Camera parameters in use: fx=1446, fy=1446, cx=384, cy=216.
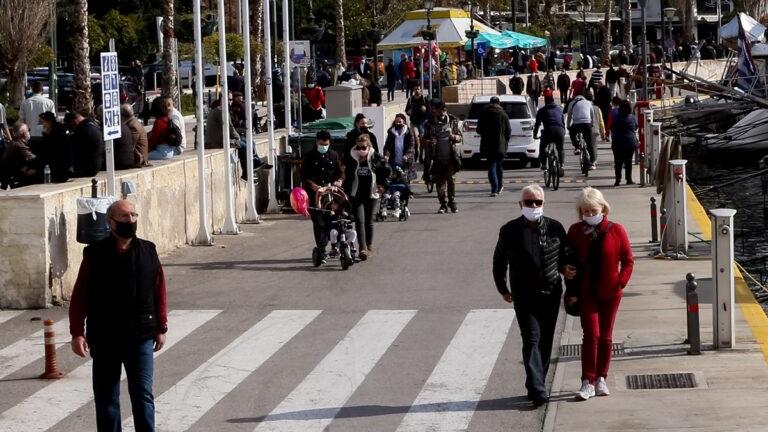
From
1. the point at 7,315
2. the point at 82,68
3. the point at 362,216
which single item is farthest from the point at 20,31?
the point at 7,315

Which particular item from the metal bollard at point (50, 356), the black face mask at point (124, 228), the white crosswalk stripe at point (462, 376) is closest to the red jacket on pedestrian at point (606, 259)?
the white crosswalk stripe at point (462, 376)

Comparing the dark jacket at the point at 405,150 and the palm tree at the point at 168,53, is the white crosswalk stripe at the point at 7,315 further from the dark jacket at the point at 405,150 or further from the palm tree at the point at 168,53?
the palm tree at the point at 168,53

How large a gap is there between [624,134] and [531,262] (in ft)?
60.7

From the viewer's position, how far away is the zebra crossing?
11258mm

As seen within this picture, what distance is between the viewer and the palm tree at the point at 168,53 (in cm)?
3494

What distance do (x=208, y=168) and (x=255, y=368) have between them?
418 inches

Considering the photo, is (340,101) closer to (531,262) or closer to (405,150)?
(405,150)

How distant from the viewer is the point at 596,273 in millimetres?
11219

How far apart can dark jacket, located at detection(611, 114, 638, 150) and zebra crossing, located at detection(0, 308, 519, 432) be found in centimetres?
1386

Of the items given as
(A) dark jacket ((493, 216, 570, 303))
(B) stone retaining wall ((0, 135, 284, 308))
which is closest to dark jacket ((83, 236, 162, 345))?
(A) dark jacket ((493, 216, 570, 303))

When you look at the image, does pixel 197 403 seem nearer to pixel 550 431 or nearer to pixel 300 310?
pixel 550 431

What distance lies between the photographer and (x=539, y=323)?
11.3 m

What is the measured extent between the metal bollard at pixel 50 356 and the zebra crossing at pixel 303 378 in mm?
119

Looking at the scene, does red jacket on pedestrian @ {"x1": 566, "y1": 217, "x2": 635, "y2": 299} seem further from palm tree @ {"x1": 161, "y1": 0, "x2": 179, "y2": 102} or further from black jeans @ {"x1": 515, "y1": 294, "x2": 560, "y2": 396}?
palm tree @ {"x1": 161, "y1": 0, "x2": 179, "y2": 102}
